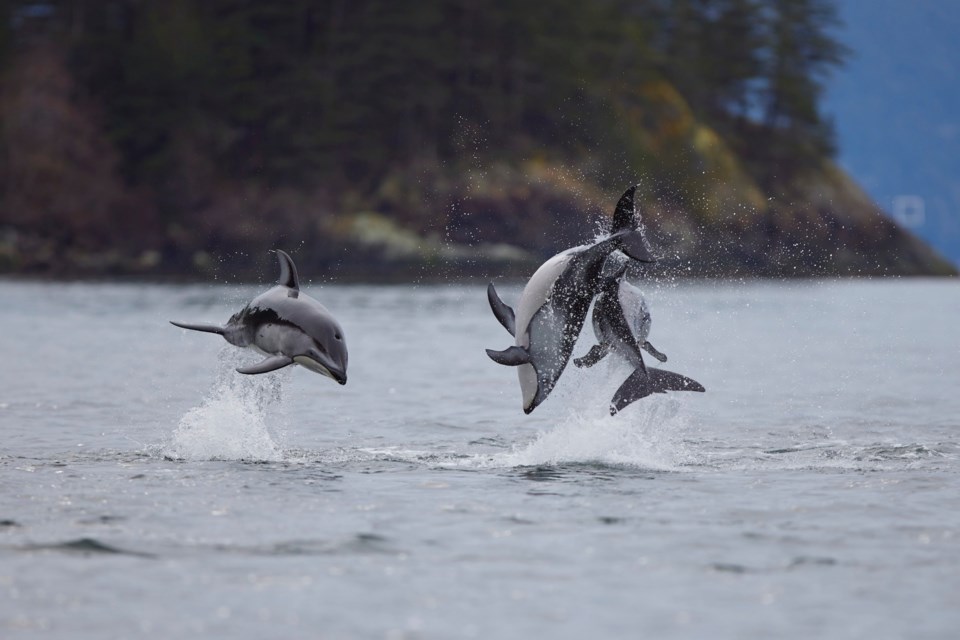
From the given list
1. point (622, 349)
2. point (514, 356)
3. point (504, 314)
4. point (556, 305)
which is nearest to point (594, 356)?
point (622, 349)

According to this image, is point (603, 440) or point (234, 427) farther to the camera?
point (234, 427)

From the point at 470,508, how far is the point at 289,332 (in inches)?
124

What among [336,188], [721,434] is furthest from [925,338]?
[336,188]

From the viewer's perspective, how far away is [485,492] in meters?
14.0

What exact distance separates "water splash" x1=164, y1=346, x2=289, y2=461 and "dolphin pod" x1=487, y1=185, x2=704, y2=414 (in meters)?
3.33

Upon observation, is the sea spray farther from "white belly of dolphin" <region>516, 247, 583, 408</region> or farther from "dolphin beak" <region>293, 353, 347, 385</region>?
"dolphin beak" <region>293, 353, 347, 385</region>

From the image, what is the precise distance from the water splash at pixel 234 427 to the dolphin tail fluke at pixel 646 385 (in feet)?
12.7

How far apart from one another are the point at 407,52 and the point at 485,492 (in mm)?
73039

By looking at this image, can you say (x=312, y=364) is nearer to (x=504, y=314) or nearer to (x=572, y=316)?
(x=504, y=314)

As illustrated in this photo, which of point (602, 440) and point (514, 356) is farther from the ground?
point (514, 356)

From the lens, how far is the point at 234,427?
1716cm

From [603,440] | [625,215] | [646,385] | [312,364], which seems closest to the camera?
[625,215]

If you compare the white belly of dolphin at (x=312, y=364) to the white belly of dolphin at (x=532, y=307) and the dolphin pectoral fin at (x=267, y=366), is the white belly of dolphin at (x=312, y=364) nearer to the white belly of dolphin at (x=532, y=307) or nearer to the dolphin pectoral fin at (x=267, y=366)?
the dolphin pectoral fin at (x=267, y=366)

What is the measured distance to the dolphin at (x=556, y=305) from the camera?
1437 centimetres
